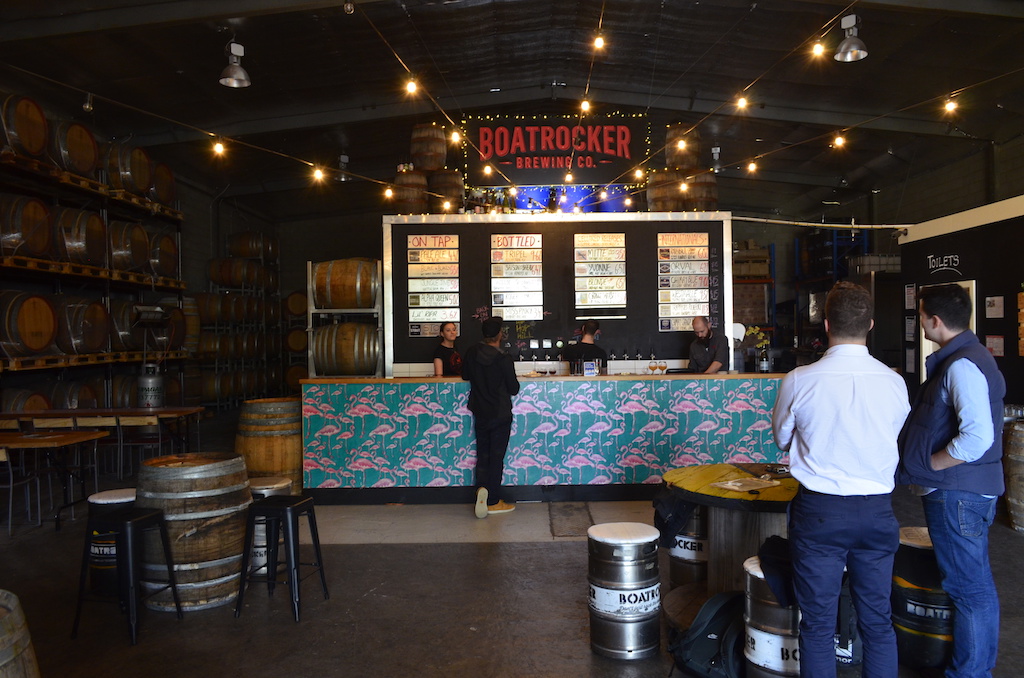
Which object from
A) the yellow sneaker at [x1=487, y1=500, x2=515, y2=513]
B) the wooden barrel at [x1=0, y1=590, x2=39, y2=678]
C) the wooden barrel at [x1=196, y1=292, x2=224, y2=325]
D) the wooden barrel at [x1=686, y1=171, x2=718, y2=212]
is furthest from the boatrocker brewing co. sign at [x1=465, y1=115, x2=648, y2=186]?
the wooden barrel at [x1=0, y1=590, x2=39, y2=678]

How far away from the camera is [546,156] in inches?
343

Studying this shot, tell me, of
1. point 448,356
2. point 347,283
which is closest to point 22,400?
point 347,283

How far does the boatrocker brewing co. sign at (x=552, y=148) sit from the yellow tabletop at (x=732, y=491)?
531cm

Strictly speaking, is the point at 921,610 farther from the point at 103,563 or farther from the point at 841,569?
the point at 103,563

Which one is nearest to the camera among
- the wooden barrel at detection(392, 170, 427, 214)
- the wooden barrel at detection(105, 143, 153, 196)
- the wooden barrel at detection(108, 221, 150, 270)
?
the wooden barrel at detection(105, 143, 153, 196)

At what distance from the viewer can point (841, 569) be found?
8.61 ft

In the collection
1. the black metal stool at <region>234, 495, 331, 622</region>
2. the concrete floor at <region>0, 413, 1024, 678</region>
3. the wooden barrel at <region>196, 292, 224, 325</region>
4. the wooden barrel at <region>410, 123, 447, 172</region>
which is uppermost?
the wooden barrel at <region>410, 123, 447, 172</region>

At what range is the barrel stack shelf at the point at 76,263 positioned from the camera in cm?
739

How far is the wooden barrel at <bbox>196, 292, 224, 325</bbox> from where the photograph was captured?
42.6ft

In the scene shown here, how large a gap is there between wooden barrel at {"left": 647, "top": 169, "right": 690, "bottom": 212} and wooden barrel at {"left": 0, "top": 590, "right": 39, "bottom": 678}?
26.7ft

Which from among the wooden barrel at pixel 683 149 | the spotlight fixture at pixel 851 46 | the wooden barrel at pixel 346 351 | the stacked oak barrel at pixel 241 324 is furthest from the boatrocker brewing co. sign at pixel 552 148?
the stacked oak barrel at pixel 241 324

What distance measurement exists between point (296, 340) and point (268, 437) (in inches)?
375

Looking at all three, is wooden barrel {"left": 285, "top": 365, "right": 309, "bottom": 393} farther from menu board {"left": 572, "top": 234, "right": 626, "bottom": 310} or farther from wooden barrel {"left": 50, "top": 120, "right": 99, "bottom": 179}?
Result: menu board {"left": 572, "top": 234, "right": 626, "bottom": 310}

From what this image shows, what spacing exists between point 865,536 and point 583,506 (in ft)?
13.6
